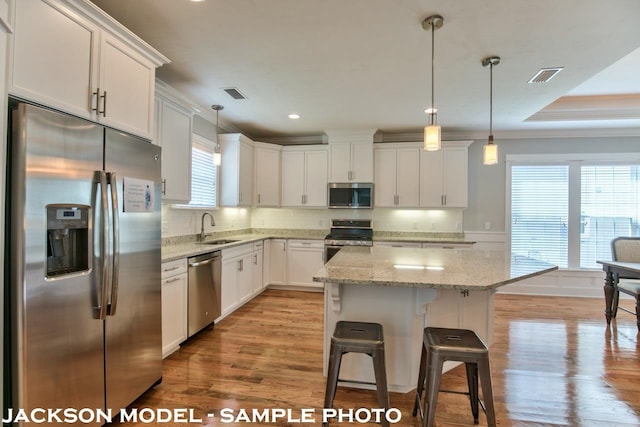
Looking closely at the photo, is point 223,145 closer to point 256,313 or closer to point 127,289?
point 256,313

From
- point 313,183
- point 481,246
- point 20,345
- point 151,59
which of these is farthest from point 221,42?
point 481,246

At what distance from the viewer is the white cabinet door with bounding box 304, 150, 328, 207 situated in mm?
5199

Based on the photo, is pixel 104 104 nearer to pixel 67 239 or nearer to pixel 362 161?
pixel 67 239

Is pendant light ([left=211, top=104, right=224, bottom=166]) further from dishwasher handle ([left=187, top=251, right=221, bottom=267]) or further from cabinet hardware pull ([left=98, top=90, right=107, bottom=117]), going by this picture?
cabinet hardware pull ([left=98, top=90, right=107, bottom=117])

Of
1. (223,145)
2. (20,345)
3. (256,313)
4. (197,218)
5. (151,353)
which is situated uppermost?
(223,145)

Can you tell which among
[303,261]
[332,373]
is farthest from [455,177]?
[332,373]

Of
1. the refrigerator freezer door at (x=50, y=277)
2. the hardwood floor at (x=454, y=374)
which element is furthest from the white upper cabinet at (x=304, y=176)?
the refrigerator freezer door at (x=50, y=277)

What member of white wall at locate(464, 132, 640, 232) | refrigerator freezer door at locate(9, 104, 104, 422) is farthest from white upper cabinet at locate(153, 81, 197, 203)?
white wall at locate(464, 132, 640, 232)

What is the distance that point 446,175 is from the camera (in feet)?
16.1

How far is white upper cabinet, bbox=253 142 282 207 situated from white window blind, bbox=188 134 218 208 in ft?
2.53

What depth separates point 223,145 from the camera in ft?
15.2

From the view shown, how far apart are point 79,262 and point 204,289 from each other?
1.63 m

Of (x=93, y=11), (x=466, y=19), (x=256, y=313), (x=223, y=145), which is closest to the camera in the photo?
(x=93, y=11)

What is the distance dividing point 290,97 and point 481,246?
3.79 meters
